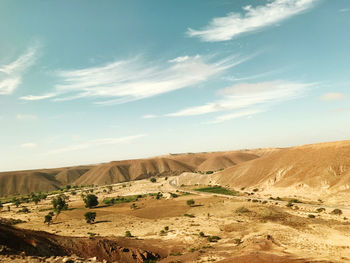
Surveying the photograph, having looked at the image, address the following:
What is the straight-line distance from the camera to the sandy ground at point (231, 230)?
28369mm

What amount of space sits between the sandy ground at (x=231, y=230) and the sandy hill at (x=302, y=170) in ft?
63.2

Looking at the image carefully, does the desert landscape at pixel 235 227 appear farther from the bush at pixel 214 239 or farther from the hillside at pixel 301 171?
the hillside at pixel 301 171

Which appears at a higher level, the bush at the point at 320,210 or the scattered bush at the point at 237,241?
the scattered bush at the point at 237,241

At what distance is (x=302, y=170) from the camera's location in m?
88.4

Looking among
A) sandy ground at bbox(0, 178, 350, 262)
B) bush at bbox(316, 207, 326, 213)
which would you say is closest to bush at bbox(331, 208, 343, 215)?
sandy ground at bbox(0, 178, 350, 262)

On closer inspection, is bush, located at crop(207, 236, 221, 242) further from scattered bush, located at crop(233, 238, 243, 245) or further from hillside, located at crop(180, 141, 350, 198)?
hillside, located at crop(180, 141, 350, 198)

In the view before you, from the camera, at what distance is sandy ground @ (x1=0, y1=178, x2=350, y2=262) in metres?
28.4

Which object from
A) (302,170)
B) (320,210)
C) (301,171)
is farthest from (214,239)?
(302,170)

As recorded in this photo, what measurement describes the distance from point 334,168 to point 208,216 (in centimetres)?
5293

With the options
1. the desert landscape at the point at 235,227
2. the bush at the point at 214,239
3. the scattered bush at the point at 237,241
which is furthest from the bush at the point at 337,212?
the bush at the point at 214,239

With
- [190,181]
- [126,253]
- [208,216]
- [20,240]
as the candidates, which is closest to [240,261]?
[126,253]

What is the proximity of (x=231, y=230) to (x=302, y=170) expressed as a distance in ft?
196

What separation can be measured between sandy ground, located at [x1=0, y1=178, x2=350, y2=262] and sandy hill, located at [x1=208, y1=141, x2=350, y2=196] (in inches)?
758

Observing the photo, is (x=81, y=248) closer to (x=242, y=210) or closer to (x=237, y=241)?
(x=237, y=241)
